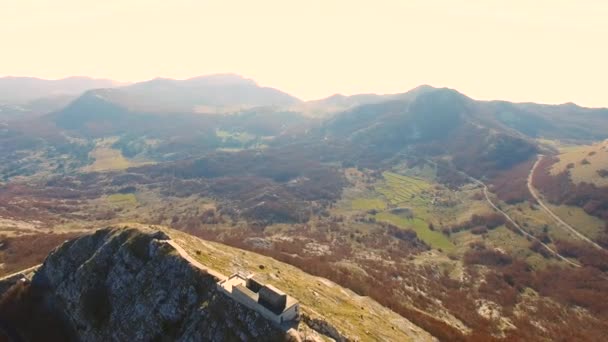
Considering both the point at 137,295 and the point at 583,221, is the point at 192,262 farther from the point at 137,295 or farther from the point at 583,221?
the point at 583,221

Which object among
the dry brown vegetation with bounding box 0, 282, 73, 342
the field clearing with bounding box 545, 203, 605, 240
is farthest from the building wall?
the field clearing with bounding box 545, 203, 605, 240

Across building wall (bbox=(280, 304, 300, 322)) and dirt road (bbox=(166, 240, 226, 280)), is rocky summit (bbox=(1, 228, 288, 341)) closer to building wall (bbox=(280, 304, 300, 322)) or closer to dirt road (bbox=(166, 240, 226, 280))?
dirt road (bbox=(166, 240, 226, 280))

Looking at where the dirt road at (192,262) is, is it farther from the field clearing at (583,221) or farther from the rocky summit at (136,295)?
the field clearing at (583,221)

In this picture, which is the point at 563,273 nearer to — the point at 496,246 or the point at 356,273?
the point at 496,246

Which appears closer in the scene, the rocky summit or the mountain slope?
the rocky summit

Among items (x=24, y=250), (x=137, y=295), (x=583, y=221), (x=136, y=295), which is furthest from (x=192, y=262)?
(x=583, y=221)

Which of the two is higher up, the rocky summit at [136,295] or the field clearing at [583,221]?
the rocky summit at [136,295]

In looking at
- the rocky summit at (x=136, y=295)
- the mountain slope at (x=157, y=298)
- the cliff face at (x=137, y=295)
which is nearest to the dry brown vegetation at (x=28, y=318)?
the rocky summit at (x=136, y=295)

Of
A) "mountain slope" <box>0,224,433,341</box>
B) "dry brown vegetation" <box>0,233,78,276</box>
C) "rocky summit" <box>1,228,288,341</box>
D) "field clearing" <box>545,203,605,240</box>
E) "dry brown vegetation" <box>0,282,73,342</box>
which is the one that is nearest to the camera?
"rocky summit" <box>1,228,288,341</box>

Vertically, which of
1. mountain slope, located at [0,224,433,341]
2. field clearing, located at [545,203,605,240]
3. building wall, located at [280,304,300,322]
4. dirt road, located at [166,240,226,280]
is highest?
dirt road, located at [166,240,226,280]

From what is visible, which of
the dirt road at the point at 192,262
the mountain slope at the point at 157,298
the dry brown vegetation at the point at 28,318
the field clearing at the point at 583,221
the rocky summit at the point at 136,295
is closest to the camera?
the rocky summit at the point at 136,295
